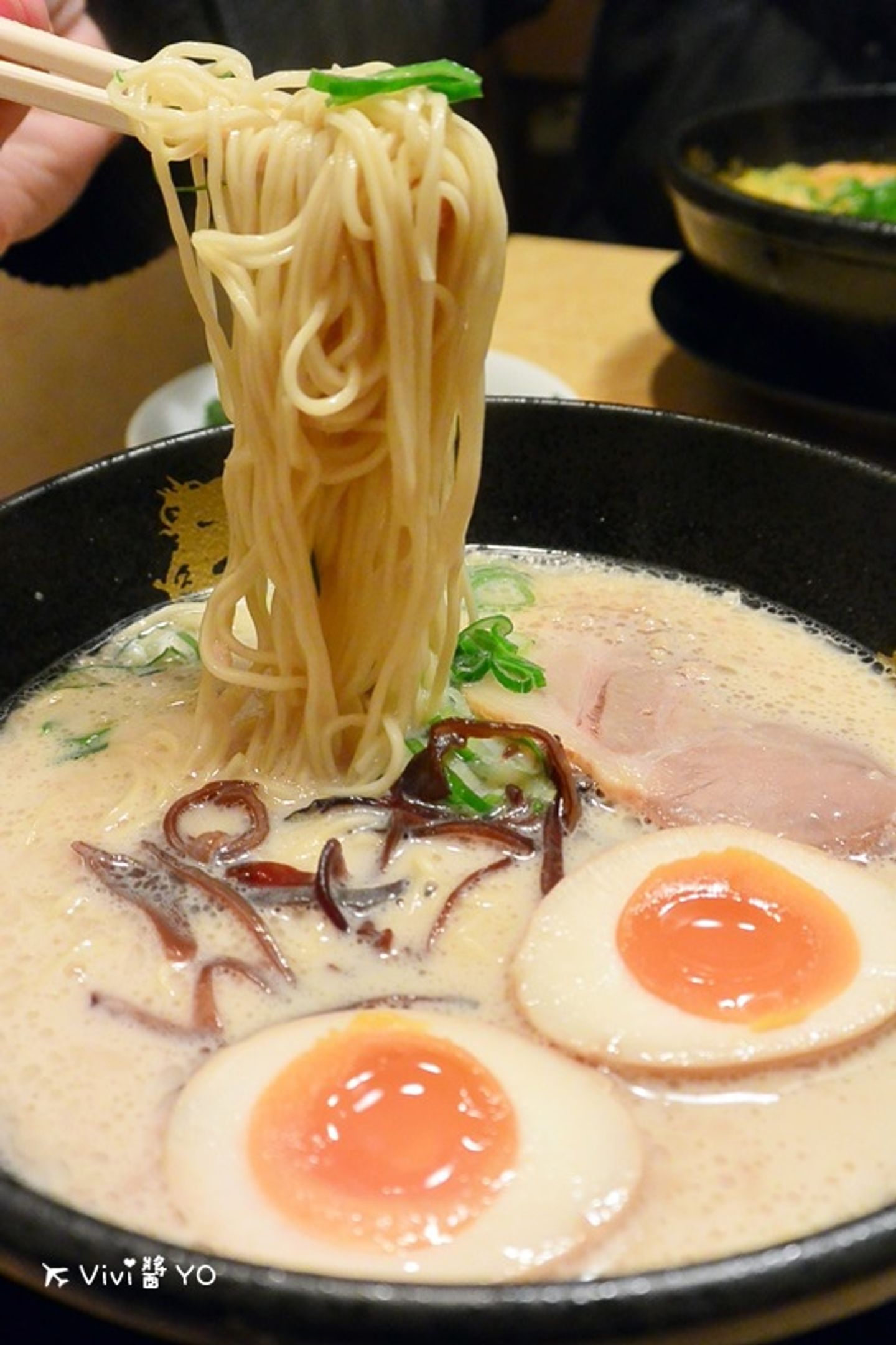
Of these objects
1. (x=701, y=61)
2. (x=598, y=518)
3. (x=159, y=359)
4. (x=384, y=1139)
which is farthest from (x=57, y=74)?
(x=701, y=61)

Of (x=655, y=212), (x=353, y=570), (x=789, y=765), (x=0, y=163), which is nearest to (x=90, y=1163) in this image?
(x=353, y=570)

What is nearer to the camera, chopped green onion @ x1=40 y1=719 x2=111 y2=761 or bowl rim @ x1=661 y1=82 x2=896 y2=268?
chopped green onion @ x1=40 y1=719 x2=111 y2=761

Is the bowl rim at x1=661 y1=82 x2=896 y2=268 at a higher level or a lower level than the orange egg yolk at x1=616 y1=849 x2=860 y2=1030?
higher

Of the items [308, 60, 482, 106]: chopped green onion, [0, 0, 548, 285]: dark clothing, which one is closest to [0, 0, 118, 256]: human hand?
[0, 0, 548, 285]: dark clothing

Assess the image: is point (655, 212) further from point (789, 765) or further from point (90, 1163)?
point (90, 1163)

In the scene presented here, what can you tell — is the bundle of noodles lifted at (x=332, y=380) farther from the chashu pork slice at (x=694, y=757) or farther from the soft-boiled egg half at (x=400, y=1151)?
the soft-boiled egg half at (x=400, y=1151)

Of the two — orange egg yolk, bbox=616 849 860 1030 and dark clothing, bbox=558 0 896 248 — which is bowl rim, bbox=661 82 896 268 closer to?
orange egg yolk, bbox=616 849 860 1030
